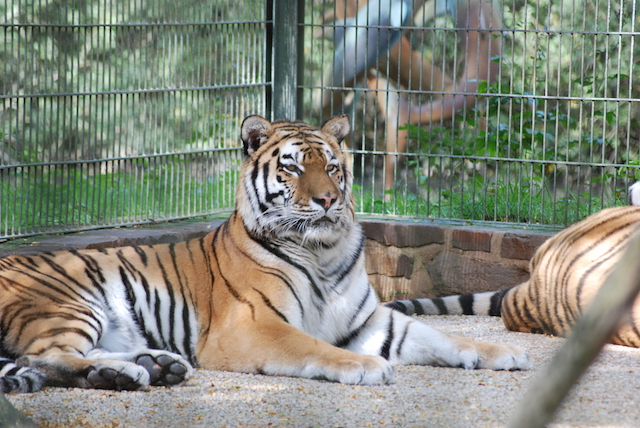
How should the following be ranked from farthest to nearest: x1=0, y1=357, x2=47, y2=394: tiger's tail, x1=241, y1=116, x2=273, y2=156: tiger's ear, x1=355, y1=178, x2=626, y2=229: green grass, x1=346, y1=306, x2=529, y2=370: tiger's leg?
x1=355, y1=178, x2=626, y2=229: green grass
x1=241, y1=116, x2=273, y2=156: tiger's ear
x1=346, y1=306, x2=529, y2=370: tiger's leg
x1=0, y1=357, x2=47, y2=394: tiger's tail

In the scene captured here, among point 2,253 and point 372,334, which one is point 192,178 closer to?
point 2,253

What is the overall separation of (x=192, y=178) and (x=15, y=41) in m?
1.53

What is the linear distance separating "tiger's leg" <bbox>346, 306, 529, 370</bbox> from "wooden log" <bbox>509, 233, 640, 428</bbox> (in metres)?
2.87

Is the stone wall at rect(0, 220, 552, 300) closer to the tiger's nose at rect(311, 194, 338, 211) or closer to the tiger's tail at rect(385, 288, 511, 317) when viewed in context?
the tiger's tail at rect(385, 288, 511, 317)

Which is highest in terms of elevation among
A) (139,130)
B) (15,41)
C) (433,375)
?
(15,41)

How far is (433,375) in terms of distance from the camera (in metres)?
3.35

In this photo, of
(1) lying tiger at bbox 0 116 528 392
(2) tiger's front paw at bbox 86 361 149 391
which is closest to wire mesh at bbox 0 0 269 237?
(1) lying tiger at bbox 0 116 528 392

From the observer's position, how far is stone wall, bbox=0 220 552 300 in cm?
504

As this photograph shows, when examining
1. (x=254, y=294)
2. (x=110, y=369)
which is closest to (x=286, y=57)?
(x=254, y=294)

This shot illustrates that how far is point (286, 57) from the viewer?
589 cm

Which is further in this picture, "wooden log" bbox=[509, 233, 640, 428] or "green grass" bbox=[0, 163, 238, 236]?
"green grass" bbox=[0, 163, 238, 236]

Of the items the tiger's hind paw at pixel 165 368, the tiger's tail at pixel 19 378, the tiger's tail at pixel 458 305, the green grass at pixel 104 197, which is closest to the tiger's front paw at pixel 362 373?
the tiger's hind paw at pixel 165 368

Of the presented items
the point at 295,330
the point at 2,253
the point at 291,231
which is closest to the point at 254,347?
the point at 295,330

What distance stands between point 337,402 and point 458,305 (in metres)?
2.17
